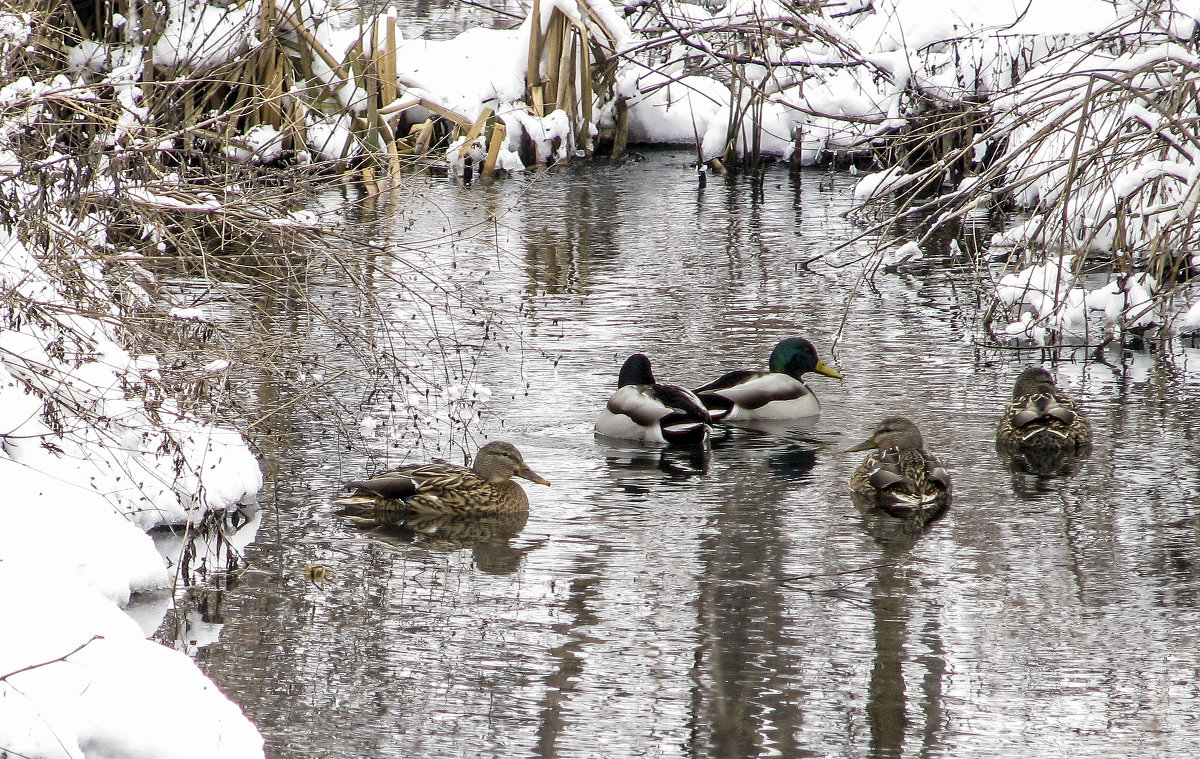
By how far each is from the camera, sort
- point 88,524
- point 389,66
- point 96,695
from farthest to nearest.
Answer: point 389,66
point 88,524
point 96,695

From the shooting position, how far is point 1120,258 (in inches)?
388

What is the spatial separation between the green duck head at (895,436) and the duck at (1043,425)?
67 centimetres

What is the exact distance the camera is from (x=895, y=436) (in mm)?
7785

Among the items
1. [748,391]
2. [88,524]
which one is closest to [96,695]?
[88,524]

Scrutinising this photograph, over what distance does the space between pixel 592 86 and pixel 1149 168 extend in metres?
9.38

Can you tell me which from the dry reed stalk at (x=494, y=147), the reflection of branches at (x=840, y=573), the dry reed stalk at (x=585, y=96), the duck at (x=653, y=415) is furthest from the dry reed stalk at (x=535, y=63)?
the reflection of branches at (x=840, y=573)

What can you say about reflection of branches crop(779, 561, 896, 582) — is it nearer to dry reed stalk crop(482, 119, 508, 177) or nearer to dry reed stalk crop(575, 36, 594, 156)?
dry reed stalk crop(482, 119, 508, 177)

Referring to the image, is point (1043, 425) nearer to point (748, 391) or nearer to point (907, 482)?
point (907, 482)

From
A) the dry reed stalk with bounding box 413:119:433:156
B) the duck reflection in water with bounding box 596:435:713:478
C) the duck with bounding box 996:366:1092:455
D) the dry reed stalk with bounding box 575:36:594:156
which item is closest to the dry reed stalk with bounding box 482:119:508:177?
the dry reed stalk with bounding box 413:119:433:156

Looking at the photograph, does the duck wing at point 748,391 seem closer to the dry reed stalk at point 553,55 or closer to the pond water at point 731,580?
the pond water at point 731,580

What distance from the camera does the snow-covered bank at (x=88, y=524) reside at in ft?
13.8

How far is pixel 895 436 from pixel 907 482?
0.54 m

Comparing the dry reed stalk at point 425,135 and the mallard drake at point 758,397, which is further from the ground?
the dry reed stalk at point 425,135

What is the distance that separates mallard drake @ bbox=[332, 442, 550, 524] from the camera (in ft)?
23.9
